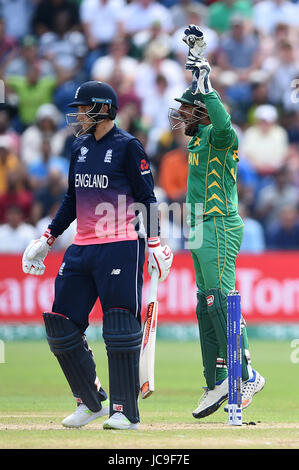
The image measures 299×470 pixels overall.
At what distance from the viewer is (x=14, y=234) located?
15383 mm

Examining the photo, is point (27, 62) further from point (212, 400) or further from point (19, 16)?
point (212, 400)

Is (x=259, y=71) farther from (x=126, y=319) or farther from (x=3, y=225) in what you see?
(x=126, y=319)

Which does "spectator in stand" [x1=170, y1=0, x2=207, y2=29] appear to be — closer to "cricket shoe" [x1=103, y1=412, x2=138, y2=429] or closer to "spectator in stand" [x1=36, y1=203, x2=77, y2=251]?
"spectator in stand" [x1=36, y1=203, x2=77, y2=251]

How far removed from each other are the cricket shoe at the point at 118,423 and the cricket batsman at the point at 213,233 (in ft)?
2.92

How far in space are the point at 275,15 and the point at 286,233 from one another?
4.76m

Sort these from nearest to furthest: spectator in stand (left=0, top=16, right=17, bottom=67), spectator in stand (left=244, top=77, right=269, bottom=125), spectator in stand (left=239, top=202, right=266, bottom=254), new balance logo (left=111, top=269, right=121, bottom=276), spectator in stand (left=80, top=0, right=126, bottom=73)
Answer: new balance logo (left=111, top=269, right=121, bottom=276) < spectator in stand (left=239, top=202, right=266, bottom=254) < spectator in stand (left=244, top=77, right=269, bottom=125) < spectator in stand (left=80, top=0, right=126, bottom=73) < spectator in stand (left=0, top=16, right=17, bottom=67)

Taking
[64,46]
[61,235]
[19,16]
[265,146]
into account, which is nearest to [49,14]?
[19,16]

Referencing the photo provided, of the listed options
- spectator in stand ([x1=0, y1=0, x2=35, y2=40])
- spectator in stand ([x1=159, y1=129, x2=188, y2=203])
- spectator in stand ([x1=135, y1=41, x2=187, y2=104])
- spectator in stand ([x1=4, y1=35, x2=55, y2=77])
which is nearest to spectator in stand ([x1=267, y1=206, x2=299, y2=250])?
spectator in stand ([x1=159, y1=129, x2=188, y2=203])

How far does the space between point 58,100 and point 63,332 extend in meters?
11.3

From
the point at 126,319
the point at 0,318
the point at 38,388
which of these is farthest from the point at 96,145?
the point at 0,318

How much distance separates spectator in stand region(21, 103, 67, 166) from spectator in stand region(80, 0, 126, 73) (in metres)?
1.91

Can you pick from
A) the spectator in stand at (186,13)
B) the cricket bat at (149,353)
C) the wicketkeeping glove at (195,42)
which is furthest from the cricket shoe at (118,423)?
the spectator in stand at (186,13)

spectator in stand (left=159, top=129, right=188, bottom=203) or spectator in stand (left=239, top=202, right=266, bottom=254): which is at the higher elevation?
spectator in stand (left=159, top=129, right=188, bottom=203)

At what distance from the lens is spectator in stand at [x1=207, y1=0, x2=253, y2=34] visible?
18.5 meters
